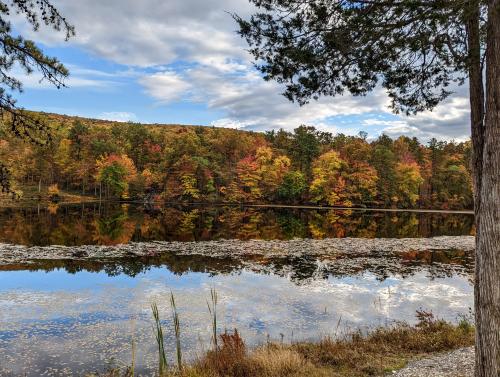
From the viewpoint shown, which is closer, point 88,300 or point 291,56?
point 291,56

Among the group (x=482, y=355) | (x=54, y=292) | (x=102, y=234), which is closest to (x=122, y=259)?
(x=54, y=292)

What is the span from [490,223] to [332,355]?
16.2 feet

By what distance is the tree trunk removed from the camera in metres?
6.20

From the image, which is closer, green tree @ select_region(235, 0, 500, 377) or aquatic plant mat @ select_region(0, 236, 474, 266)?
green tree @ select_region(235, 0, 500, 377)

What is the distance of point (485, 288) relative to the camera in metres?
6.36

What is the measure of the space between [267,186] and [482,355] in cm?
7217

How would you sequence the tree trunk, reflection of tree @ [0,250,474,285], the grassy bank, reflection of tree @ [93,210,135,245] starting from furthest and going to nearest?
reflection of tree @ [93,210,135,245] → reflection of tree @ [0,250,474,285] → the grassy bank → the tree trunk

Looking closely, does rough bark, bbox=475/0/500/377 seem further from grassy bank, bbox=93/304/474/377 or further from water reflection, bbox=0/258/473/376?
water reflection, bbox=0/258/473/376

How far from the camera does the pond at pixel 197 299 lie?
10727 mm

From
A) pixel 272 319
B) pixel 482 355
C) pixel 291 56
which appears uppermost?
pixel 291 56

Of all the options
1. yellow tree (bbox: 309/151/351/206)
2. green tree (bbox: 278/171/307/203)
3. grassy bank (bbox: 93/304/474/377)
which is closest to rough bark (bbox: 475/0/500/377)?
grassy bank (bbox: 93/304/474/377)

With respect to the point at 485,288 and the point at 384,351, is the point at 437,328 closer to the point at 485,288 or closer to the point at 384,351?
the point at 384,351

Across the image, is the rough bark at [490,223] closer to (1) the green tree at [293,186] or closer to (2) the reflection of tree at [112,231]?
(2) the reflection of tree at [112,231]

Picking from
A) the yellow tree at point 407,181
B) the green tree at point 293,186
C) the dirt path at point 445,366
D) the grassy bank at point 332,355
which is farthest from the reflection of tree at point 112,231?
the yellow tree at point 407,181
